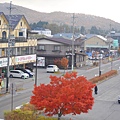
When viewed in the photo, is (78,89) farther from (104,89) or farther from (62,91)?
(104,89)

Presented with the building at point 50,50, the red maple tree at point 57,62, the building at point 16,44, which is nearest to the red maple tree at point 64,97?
the building at point 16,44

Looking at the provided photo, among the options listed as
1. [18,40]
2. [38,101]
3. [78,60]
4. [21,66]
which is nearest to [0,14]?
[18,40]

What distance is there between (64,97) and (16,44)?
27.8m

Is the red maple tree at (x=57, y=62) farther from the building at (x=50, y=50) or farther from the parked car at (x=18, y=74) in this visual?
the parked car at (x=18, y=74)

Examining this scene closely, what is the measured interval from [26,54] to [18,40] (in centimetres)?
243

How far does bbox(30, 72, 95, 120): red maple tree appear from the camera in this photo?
1861cm

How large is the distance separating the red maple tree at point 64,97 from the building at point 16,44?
70.3ft

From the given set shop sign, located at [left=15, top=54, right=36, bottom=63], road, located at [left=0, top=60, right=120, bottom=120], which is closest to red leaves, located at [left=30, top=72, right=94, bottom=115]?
road, located at [left=0, top=60, right=120, bottom=120]

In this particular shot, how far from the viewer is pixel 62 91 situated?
18609 mm

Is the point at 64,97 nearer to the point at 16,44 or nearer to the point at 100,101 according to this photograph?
the point at 100,101

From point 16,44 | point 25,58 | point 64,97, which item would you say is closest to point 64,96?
point 64,97

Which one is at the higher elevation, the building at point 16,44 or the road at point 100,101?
the building at point 16,44

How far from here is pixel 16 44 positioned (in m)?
Answer: 45.4

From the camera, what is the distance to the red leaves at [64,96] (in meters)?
18.6
